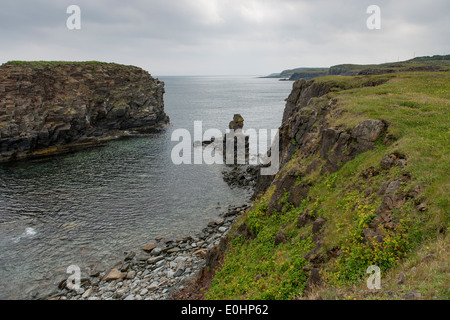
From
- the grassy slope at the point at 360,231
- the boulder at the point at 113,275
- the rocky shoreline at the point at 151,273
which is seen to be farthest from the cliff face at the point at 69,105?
the grassy slope at the point at 360,231

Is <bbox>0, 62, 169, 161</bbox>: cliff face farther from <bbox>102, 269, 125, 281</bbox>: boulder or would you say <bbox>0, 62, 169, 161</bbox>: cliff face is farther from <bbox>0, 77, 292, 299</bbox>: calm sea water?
<bbox>102, 269, 125, 281</bbox>: boulder

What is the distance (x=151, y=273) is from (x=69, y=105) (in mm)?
71545

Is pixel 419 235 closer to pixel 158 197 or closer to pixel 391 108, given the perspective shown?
pixel 391 108

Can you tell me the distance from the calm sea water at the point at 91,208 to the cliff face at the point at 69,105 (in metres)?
11.7

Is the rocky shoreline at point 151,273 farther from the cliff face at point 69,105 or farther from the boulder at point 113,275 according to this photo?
the cliff face at point 69,105

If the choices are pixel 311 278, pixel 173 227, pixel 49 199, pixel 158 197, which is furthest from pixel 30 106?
pixel 311 278

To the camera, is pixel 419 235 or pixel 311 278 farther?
pixel 311 278

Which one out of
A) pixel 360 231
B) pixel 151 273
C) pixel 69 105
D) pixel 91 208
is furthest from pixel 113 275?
pixel 69 105

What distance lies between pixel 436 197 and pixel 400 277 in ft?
14.2

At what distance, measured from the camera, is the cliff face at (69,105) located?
69.4 metres

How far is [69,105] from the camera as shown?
3169 inches

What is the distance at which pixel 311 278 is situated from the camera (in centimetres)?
1286

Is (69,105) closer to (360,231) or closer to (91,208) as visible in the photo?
(91,208)

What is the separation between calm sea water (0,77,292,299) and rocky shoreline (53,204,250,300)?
1.74 meters
